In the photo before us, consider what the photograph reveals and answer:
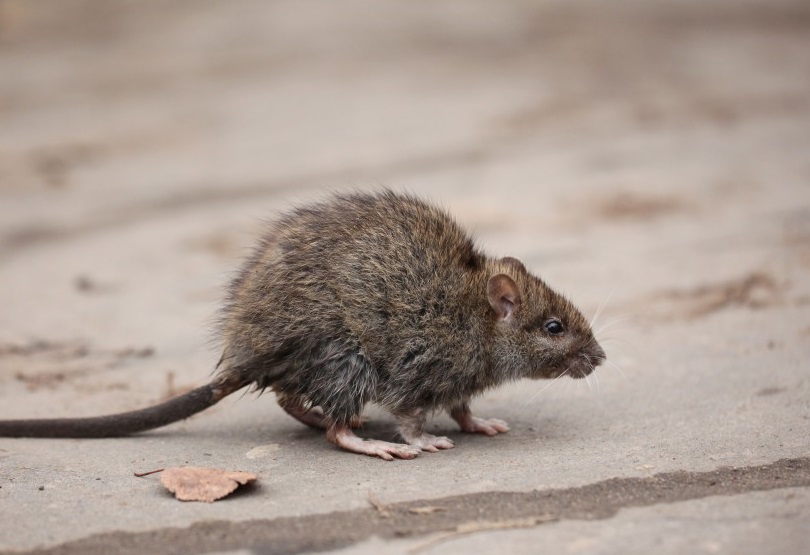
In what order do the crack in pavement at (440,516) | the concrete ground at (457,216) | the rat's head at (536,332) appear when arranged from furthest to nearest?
the rat's head at (536,332) → the concrete ground at (457,216) → the crack in pavement at (440,516)

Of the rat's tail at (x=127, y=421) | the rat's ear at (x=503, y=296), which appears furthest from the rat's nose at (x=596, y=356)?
the rat's tail at (x=127, y=421)

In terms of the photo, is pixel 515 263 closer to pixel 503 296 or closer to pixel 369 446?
pixel 503 296

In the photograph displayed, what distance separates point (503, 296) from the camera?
4.99m

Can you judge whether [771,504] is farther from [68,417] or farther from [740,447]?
[68,417]

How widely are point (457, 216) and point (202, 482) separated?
5.22 meters

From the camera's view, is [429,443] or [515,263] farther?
[515,263]

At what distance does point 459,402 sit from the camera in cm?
502

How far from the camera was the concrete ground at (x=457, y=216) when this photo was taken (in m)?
3.92

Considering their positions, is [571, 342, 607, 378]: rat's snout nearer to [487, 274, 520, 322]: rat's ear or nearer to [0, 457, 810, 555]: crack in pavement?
[487, 274, 520, 322]: rat's ear

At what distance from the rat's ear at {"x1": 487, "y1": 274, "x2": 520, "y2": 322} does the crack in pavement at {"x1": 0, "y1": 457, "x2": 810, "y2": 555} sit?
1.15 metres

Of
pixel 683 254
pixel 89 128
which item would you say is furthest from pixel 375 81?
pixel 683 254

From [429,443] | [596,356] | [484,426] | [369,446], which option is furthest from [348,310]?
[596,356]

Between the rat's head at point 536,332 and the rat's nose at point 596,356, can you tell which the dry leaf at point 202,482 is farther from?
the rat's nose at point 596,356

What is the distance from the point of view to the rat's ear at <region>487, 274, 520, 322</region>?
16.1 feet
